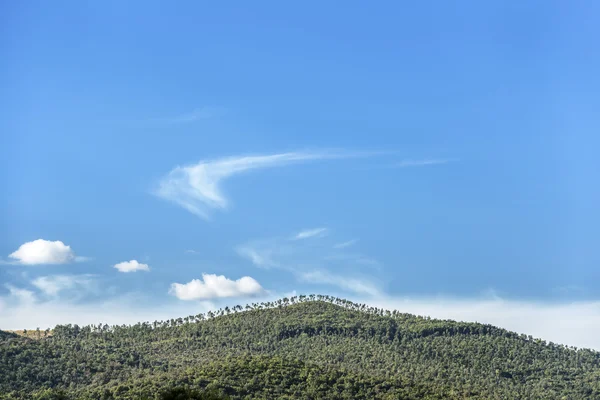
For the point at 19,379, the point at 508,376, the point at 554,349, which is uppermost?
the point at 554,349

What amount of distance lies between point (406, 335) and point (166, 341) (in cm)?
7109

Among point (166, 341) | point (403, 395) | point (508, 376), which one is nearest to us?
point (403, 395)

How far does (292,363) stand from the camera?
128m

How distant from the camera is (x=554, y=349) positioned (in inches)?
7653

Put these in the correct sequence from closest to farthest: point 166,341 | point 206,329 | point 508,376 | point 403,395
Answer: point 403,395
point 508,376
point 166,341
point 206,329

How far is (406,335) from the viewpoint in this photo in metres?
194

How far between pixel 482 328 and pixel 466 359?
112 ft

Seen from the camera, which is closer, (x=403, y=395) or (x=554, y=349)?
(x=403, y=395)

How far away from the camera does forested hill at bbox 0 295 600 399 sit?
115 meters

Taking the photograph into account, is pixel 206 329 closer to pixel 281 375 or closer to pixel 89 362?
pixel 89 362

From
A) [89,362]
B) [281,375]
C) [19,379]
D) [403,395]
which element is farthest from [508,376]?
[19,379]

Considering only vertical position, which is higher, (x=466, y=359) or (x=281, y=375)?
(x=466, y=359)

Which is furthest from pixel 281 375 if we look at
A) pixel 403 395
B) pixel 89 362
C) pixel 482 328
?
pixel 482 328

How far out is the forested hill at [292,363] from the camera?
115m
